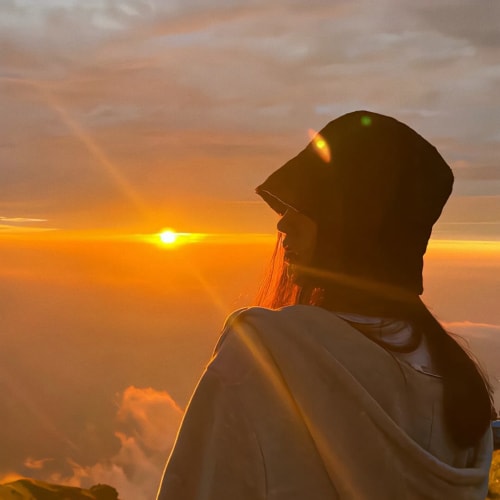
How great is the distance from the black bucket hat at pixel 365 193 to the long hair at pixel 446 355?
0.28ft

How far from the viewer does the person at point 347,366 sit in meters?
2.36

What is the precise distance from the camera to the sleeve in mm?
2328

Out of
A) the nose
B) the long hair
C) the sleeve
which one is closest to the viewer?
the sleeve

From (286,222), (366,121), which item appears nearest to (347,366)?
(286,222)

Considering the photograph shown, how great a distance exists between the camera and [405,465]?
2496mm

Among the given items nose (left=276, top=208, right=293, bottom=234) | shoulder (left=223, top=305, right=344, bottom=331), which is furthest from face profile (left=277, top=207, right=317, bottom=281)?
shoulder (left=223, top=305, right=344, bottom=331)

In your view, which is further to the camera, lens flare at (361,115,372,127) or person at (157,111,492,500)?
lens flare at (361,115,372,127)

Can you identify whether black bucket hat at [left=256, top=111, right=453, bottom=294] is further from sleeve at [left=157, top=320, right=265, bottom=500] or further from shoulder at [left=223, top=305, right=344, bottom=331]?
sleeve at [left=157, top=320, right=265, bottom=500]

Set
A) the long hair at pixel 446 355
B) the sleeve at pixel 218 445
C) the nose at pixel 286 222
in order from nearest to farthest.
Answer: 1. the sleeve at pixel 218 445
2. the long hair at pixel 446 355
3. the nose at pixel 286 222

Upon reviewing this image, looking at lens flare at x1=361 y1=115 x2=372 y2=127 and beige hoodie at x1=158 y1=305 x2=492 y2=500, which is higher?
lens flare at x1=361 y1=115 x2=372 y2=127

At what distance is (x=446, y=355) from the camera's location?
2.74 metres

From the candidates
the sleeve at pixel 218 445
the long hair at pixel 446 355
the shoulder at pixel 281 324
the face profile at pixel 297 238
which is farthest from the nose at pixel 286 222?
the sleeve at pixel 218 445

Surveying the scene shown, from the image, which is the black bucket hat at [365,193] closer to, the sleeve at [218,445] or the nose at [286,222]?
the nose at [286,222]

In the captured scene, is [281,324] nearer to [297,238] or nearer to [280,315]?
[280,315]
